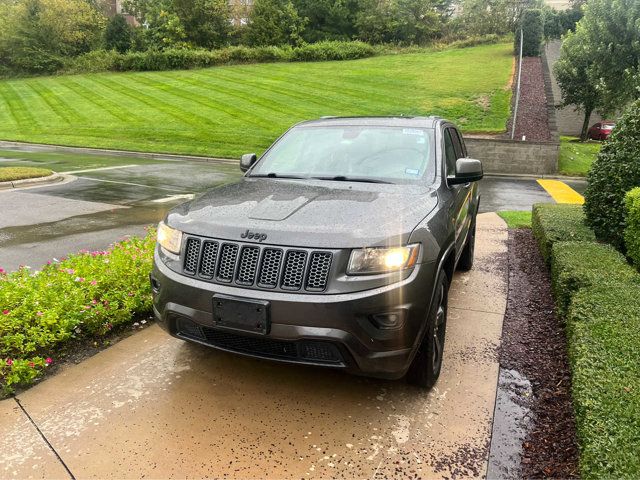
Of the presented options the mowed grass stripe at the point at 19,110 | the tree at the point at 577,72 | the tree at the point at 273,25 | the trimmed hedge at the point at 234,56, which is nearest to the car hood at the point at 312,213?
the tree at the point at 577,72

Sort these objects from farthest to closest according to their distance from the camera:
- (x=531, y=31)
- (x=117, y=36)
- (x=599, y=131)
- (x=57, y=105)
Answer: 1. (x=117, y=36)
2. (x=57, y=105)
3. (x=531, y=31)
4. (x=599, y=131)

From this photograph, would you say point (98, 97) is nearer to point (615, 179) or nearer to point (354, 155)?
point (354, 155)

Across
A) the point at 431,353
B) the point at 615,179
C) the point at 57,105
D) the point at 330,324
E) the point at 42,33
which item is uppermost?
the point at 42,33

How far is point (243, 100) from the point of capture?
90.2 ft

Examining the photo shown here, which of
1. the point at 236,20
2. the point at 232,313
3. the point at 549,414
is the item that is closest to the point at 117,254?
the point at 232,313

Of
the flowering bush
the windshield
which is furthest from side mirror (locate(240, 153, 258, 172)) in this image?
the flowering bush

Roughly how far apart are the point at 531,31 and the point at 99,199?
2937cm

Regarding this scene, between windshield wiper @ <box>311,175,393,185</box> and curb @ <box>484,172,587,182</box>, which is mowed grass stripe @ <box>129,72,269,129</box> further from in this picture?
windshield wiper @ <box>311,175,393,185</box>

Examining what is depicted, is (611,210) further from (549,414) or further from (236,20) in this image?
(236,20)

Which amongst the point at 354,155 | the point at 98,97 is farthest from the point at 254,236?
the point at 98,97

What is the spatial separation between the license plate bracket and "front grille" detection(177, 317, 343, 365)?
7 centimetres

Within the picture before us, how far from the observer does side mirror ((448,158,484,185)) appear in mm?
3828

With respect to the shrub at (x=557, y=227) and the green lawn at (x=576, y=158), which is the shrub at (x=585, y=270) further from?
the green lawn at (x=576, y=158)

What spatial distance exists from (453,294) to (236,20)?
166 feet
